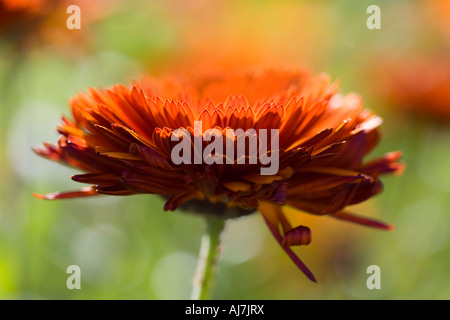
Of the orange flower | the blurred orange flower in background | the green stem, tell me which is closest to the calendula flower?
A: the blurred orange flower in background

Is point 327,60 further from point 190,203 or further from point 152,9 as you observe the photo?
point 190,203

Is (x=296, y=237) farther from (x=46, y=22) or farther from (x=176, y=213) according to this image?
(x=176, y=213)

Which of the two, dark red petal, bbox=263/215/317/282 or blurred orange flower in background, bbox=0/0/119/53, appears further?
blurred orange flower in background, bbox=0/0/119/53

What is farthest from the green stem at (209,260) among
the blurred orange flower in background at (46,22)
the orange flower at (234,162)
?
the blurred orange flower in background at (46,22)

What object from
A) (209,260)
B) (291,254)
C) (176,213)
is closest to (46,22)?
(176,213)

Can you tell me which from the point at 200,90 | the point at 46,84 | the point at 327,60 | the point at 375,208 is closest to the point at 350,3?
the point at 327,60

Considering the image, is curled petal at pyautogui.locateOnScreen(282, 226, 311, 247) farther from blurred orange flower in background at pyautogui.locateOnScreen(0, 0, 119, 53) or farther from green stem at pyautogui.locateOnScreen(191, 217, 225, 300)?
blurred orange flower in background at pyautogui.locateOnScreen(0, 0, 119, 53)

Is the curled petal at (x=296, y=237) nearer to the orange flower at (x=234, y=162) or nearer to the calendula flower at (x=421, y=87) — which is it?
the orange flower at (x=234, y=162)

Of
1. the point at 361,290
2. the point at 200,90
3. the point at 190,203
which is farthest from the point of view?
the point at 361,290
